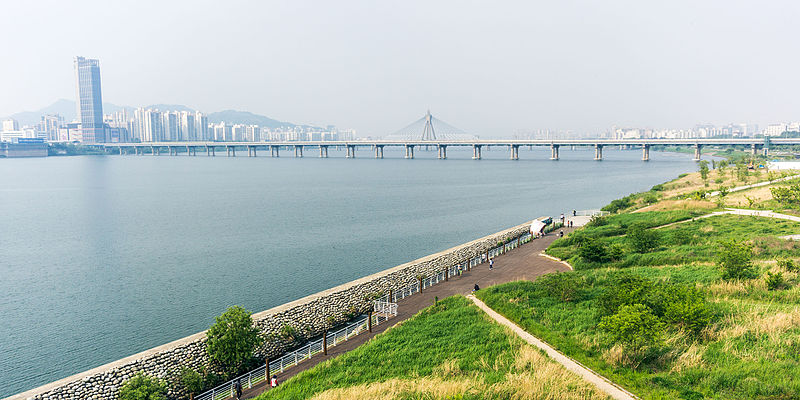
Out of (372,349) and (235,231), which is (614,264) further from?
(235,231)

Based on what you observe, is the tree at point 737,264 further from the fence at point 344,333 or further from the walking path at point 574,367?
the fence at point 344,333

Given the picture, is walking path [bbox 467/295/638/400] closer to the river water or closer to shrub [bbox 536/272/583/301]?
shrub [bbox 536/272/583/301]

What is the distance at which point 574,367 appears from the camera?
1367 cm

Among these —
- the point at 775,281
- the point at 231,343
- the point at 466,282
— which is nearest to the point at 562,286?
the point at 466,282

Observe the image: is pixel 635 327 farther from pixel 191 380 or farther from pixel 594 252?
pixel 191 380

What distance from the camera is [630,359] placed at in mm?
13758

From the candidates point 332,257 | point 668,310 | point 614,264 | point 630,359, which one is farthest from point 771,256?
point 332,257

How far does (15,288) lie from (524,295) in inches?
1172

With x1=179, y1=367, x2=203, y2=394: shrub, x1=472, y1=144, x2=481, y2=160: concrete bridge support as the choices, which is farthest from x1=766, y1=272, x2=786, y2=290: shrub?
x1=472, y1=144, x2=481, y2=160: concrete bridge support

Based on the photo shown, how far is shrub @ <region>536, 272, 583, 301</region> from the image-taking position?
1997 centimetres

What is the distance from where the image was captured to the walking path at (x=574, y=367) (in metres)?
12.1

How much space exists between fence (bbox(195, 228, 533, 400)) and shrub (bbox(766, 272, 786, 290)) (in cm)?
1455

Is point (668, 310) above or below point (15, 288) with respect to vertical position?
above

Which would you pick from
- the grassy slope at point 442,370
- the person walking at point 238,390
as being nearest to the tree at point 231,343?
the person walking at point 238,390
